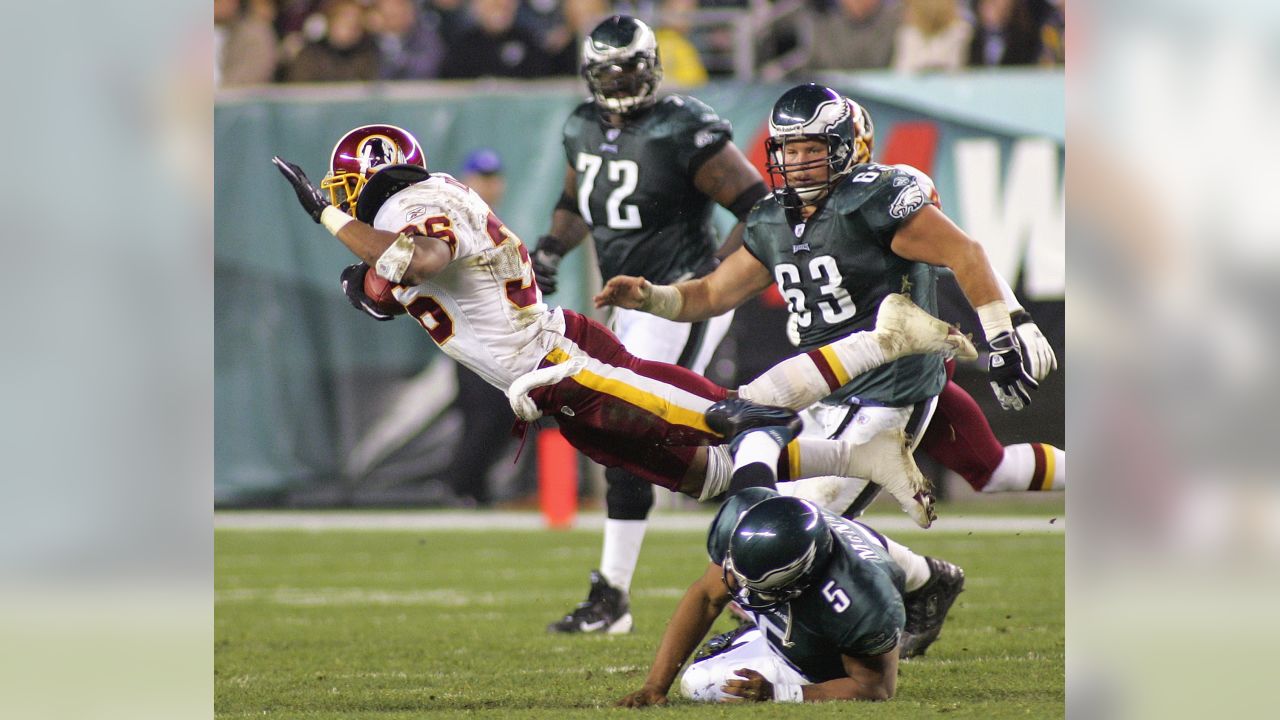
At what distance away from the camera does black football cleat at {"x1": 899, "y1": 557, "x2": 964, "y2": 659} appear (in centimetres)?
425

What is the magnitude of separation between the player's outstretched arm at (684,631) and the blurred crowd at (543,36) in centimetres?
539

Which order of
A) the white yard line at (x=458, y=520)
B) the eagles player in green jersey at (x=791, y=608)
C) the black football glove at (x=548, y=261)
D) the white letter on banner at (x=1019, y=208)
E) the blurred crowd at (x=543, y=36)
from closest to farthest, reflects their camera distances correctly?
the eagles player in green jersey at (x=791, y=608) < the black football glove at (x=548, y=261) < the white yard line at (x=458, y=520) < the white letter on banner at (x=1019, y=208) < the blurred crowd at (x=543, y=36)

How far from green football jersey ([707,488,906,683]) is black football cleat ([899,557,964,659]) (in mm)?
613

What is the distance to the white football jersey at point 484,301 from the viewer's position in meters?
3.72

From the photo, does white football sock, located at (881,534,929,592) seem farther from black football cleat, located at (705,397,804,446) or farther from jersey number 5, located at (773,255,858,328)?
jersey number 5, located at (773,255,858,328)

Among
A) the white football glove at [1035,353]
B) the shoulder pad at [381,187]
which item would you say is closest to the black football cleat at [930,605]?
the white football glove at [1035,353]

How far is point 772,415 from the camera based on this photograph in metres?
3.74

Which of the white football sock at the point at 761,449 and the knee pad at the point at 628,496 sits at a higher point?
the white football sock at the point at 761,449

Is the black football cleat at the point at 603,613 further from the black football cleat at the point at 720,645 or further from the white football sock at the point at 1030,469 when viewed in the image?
the white football sock at the point at 1030,469

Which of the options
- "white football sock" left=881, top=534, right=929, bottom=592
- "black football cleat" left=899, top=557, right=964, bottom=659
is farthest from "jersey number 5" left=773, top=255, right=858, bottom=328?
"black football cleat" left=899, top=557, right=964, bottom=659

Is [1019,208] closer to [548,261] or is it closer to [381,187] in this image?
[548,261]
